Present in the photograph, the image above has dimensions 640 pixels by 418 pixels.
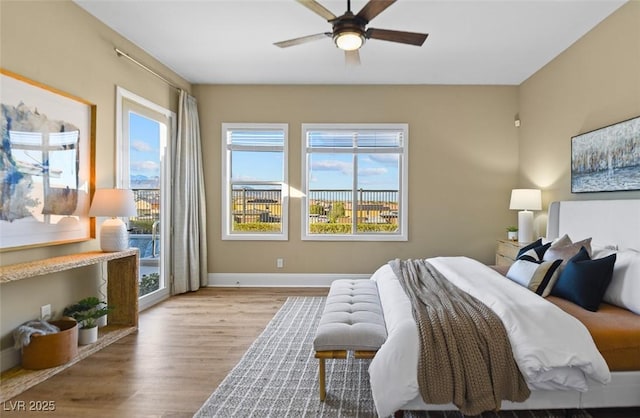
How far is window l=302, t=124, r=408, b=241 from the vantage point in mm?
5488

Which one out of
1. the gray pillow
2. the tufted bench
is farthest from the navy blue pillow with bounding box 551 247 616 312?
the tufted bench

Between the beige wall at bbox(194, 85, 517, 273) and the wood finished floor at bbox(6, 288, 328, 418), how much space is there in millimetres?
1262

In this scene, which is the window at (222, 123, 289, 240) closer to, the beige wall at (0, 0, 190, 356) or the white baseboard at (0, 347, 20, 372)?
the beige wall at (0, 0, 190, 356)

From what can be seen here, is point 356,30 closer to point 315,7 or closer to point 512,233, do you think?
point 315,7

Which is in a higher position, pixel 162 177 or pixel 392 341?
pixel 162 177

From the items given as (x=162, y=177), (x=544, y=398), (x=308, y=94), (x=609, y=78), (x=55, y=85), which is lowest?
(x=544, y=398)

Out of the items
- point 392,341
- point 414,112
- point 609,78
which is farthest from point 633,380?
point 414,112

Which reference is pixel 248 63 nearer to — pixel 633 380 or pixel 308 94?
pixel 308 94

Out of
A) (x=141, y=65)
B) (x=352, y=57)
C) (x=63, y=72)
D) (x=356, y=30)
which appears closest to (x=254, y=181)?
(x=141, y=65)

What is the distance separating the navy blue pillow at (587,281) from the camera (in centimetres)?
242

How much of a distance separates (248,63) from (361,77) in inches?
61.0

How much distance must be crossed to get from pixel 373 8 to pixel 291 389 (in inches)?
103

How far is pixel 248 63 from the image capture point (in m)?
4.63

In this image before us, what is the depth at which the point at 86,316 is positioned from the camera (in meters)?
3.12
